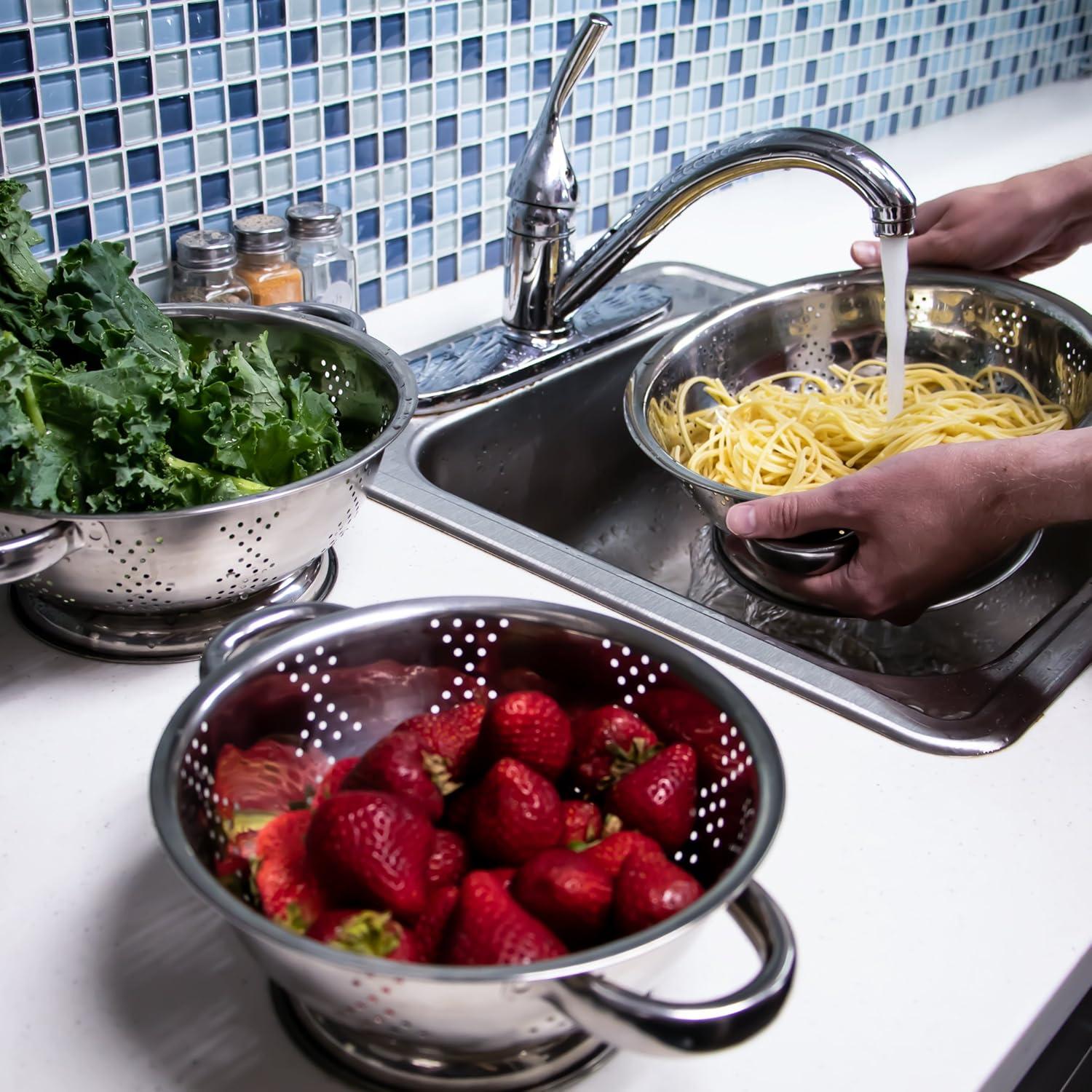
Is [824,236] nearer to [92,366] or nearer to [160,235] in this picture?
[160,235]

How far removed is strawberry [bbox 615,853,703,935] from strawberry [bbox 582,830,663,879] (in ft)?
0.03

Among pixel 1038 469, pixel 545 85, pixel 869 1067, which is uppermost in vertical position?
pixel 545 85

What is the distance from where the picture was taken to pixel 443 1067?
0.53 metres

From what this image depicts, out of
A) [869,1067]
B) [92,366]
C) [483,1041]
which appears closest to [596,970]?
[483,1041]

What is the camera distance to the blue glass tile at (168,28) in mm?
1009

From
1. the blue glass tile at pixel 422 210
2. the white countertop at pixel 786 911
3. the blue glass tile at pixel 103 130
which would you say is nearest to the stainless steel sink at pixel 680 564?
the white countertop at pixel 786 911

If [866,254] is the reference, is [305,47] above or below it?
above

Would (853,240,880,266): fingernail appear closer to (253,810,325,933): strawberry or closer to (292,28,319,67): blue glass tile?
(292,28,319,67): blue glass tile

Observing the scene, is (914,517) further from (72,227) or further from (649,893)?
(72,227)

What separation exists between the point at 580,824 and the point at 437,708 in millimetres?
125

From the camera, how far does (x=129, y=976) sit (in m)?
0.57

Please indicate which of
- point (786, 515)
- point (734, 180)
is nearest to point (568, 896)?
point (786, 515)

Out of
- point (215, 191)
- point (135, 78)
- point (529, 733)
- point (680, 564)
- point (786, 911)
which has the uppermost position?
point (135, 78)

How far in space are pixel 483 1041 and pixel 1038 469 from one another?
1.89 feet
